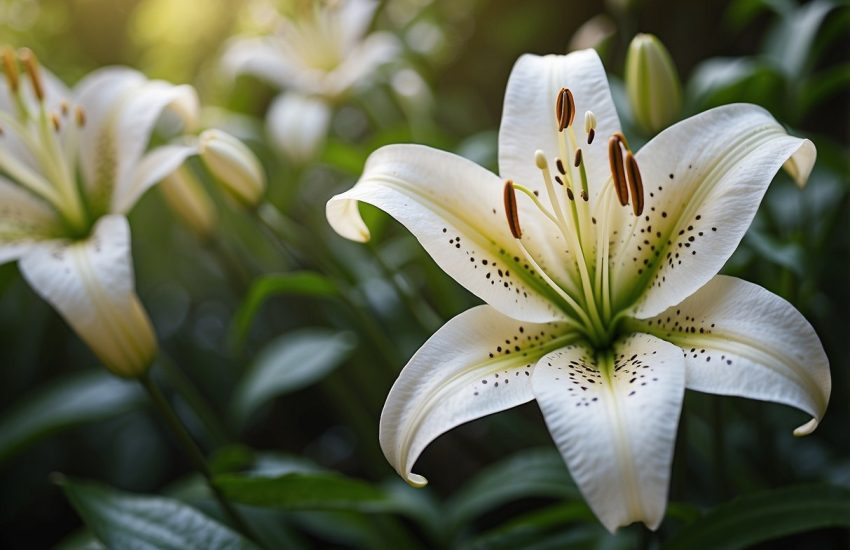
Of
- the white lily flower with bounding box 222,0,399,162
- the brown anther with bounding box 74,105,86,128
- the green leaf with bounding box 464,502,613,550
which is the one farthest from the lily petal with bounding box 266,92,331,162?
the green leaf with bounding box 464,502,613,550

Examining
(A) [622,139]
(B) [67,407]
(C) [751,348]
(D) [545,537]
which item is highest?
(A) [622,139]

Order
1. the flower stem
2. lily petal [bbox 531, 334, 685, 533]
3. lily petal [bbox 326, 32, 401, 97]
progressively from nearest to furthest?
lily petal [bbox 531, 334, 685, 533] < the flower stem < lily petal [bbox 326, 32, 401, 97]

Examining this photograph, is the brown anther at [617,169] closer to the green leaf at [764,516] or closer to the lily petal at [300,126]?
the green leaf at [764,516]

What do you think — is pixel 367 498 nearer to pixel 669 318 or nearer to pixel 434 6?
pixel 669 318

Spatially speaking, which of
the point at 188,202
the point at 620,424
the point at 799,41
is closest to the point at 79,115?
the point at 188,202

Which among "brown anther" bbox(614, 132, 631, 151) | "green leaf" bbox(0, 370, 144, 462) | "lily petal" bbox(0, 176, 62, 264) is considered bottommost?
"green leaf" bbox(0, 370, 144, 462)

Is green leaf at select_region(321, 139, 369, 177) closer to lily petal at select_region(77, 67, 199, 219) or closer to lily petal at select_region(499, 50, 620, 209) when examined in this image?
lily petal at select_region(77, 67, 199, 219)

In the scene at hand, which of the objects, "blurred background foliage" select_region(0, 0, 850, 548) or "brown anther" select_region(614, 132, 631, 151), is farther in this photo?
Answer: "blurred background foliage" select_region(0, 0, 850, 548)

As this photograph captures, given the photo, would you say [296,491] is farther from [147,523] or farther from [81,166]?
[81,166]

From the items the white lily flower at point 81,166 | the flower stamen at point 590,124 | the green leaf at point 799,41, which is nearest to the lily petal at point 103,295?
the white lily flower at point 81,166
